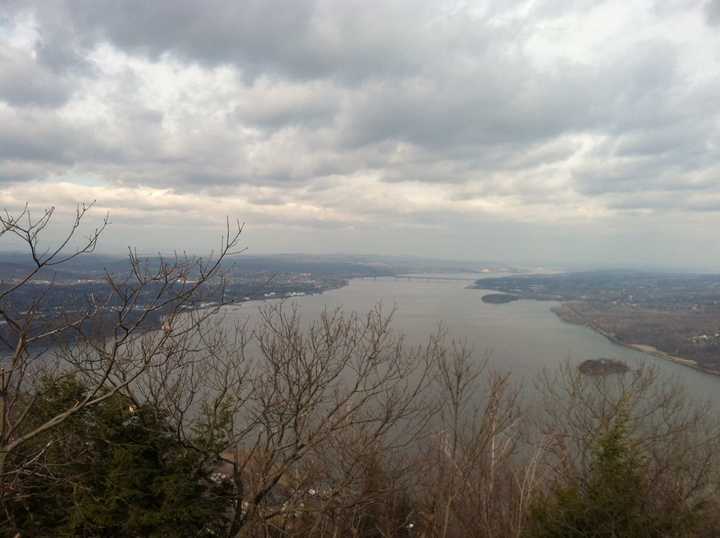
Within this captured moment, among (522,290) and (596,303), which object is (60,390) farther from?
(522,290)

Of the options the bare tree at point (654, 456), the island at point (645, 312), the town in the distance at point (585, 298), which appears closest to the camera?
the bare tree at point (654, 456)

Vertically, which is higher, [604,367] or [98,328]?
A: [98,328]

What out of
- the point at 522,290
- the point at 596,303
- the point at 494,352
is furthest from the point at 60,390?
the point at 522,290

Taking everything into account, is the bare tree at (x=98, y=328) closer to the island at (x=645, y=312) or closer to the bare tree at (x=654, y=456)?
the bare tree at (x=654, y=456)

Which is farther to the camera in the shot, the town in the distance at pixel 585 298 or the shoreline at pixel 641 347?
the shoreline at pixel 641 347

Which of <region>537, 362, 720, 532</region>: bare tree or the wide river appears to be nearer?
<region>537, 362, 720, 532</region>: bare tree

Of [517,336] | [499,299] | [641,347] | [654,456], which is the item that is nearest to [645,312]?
[499,299]

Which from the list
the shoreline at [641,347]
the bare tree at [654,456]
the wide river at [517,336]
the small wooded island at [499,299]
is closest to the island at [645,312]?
the shoreline at [641,347]

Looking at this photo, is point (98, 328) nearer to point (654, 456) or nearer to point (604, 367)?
point (654, 456)

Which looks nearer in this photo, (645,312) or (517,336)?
(517,336)

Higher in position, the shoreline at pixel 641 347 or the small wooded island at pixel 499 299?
the small wooded island at pixel 499 299

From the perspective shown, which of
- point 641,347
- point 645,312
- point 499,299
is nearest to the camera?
point 641,347

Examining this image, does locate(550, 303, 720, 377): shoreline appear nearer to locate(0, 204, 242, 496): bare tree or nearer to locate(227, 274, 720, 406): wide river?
locate(227, 274, 720, 406): wide river

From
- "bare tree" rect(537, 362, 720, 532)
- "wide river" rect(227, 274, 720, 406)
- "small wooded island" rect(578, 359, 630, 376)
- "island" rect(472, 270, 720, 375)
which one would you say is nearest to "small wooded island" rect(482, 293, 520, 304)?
"island" rect(472, 270, 720, 375)
